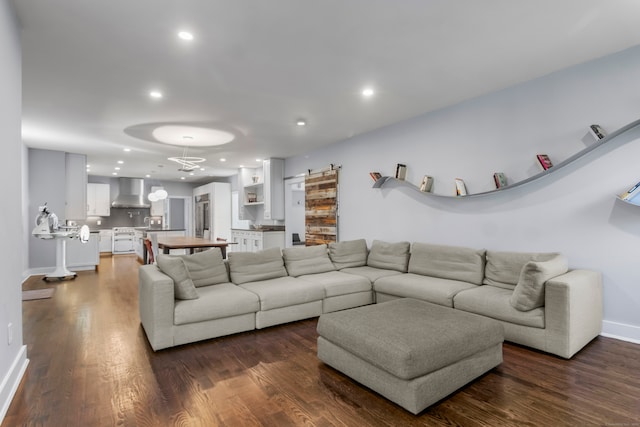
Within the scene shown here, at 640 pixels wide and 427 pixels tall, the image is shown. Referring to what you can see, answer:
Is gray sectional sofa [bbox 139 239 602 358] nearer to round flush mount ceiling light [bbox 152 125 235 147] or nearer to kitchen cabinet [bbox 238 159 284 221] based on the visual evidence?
round flush mount ceiling light [bbox 152 125 235 147]

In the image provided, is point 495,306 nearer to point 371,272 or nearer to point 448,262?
point 448,262

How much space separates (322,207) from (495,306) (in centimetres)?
386

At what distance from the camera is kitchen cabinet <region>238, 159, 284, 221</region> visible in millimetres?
7605

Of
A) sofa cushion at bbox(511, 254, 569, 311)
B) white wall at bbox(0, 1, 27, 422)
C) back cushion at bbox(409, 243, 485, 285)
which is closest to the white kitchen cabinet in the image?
white wall at bbox(0, 1, 27, 422)

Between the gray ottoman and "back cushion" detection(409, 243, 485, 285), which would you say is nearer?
the gray ottoman

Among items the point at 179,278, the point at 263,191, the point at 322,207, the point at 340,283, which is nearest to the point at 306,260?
the point at 340,283

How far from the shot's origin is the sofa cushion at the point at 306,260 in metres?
4.24

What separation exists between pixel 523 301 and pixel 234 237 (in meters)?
7.41

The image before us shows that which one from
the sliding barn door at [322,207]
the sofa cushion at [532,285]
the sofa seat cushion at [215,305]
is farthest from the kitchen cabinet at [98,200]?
the sofa cushion at [532,285]

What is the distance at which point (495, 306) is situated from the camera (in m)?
2.96

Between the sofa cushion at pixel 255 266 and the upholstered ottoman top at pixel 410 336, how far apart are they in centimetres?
153

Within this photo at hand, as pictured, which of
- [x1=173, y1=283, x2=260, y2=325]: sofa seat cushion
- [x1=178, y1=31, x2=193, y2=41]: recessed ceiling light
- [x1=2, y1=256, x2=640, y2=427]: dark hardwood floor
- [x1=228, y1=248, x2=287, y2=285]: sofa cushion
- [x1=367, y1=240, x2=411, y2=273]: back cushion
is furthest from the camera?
[x1=367, y1=240, x2=411, y2=273]: back cushion

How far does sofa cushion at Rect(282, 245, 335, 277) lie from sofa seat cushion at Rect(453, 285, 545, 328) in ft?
5.85

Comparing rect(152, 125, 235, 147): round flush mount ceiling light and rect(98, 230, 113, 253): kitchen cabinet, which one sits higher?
rect(152, 125, 235, 147): round flush mount ceiling light
